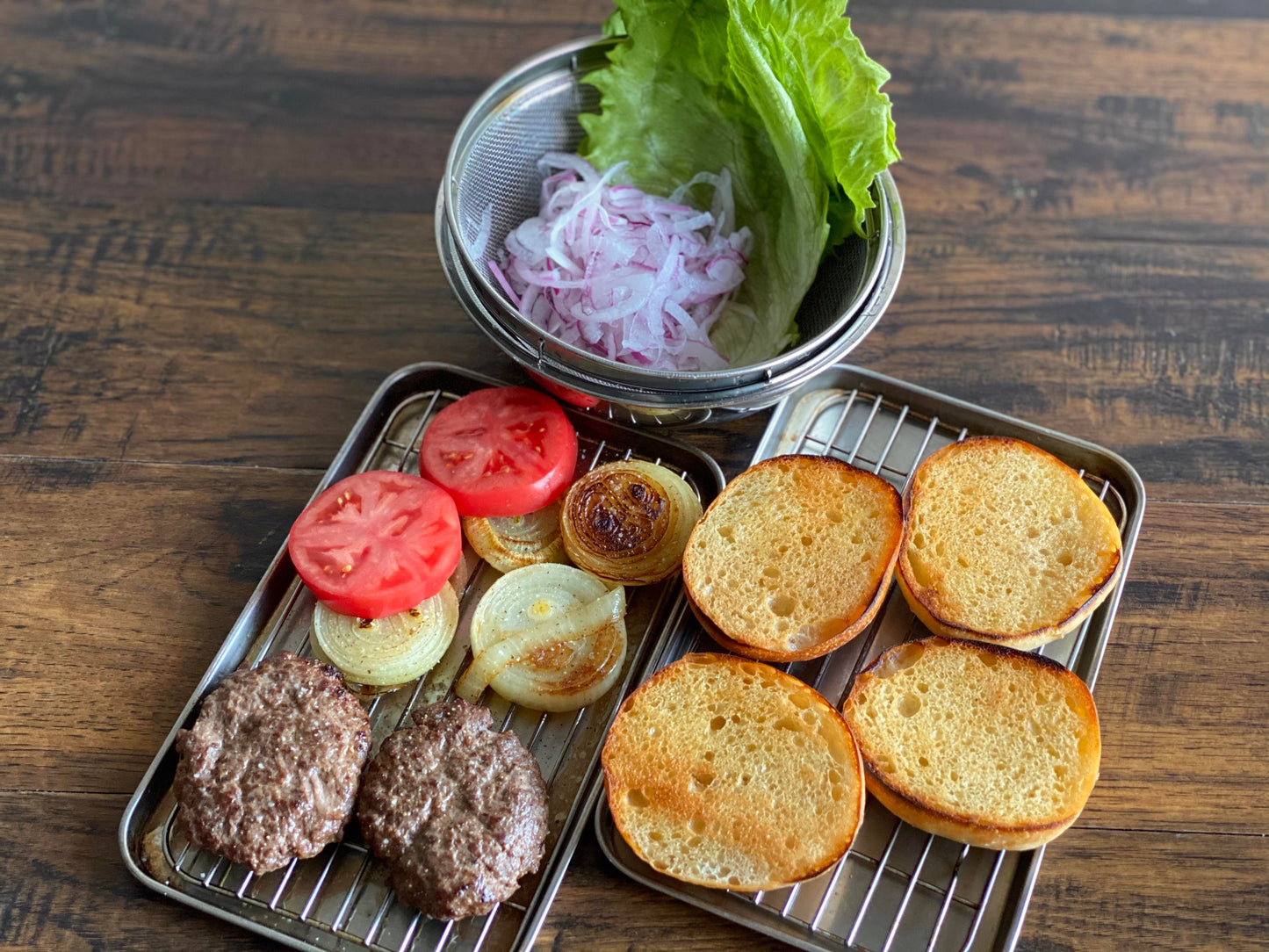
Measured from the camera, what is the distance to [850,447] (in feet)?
12.4

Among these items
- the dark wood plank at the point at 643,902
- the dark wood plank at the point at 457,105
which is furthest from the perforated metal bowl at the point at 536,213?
the dark wood plank at the point at 643,902

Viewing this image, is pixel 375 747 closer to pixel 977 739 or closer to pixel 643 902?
pixel 643 902

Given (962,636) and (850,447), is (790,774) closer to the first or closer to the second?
(962,636)

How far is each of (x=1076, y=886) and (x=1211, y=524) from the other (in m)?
1.40

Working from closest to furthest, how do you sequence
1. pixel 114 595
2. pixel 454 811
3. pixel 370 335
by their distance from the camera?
pixel 454 811 < pixel 114 595 < pixel 370 335

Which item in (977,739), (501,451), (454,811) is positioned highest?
(501,451)

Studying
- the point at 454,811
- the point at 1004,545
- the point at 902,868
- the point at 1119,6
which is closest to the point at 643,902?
the point at 454,811

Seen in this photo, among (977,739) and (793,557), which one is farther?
(793,557)

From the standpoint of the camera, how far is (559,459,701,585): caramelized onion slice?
3428 mm

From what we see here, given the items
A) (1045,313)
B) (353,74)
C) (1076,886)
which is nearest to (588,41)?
(353,74)

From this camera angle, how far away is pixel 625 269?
12.1 feet

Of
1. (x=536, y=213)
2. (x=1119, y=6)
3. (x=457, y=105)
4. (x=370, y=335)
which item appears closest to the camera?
→ (x=536, y=213)

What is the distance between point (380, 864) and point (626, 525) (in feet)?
4.07

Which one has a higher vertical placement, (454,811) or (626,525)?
(626,525)
